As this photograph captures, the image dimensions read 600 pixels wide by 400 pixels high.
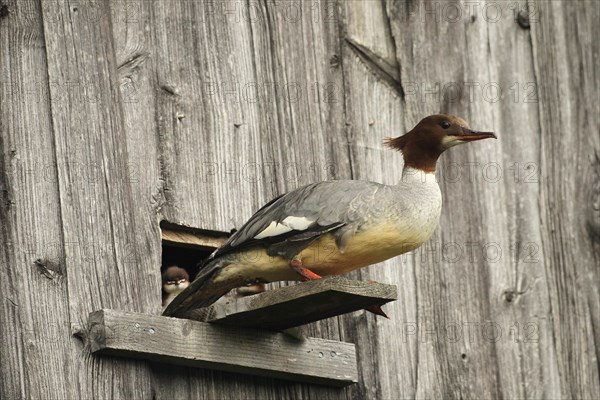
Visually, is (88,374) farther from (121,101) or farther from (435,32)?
(435,32)

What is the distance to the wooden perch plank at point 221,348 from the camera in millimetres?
3930

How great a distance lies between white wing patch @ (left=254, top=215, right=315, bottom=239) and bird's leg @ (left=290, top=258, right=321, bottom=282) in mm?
112

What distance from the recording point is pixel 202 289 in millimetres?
4273

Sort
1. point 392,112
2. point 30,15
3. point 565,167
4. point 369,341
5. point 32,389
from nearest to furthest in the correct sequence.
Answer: point 32,389, point 30,15, point 369,341, point 392,112, point 565,167

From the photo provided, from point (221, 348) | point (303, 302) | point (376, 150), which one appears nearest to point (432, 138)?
point (376, 150)

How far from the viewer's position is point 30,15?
420 centimetres

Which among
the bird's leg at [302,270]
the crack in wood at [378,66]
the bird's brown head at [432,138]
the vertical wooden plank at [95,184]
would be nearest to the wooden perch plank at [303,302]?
the bird's leg at [302,270]

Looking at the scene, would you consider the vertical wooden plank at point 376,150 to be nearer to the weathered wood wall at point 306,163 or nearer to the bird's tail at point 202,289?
the weathered wood wall at point 306,163

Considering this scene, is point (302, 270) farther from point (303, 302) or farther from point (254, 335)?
point (254, 335)

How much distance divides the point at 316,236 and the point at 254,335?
45cm

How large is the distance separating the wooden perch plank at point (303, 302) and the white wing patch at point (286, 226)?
10.5 inches

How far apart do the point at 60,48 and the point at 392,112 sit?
1.58 meters

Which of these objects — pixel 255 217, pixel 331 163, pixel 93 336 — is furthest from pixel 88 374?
pixel 331 163

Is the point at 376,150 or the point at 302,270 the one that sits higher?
the point at 376,150
